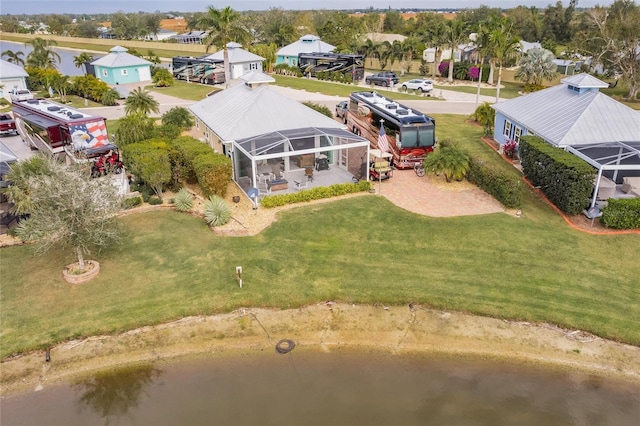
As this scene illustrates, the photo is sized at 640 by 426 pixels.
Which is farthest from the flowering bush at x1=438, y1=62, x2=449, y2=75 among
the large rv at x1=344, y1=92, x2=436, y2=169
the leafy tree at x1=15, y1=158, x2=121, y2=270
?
the leafy tree at x1=15, y1=158, x2=121, y2=270

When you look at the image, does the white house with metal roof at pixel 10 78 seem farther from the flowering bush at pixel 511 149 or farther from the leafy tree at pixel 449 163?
the flowering bush at pixel 511 149

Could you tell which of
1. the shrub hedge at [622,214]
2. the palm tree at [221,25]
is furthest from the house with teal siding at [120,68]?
the shrub hedge at [622,214]

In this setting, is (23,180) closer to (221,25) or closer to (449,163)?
(449,163)

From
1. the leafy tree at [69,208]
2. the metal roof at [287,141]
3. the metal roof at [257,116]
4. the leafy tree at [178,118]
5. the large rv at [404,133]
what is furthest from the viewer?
the leafy tree at [178,118]

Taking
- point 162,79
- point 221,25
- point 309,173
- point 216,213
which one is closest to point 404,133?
point 309,173

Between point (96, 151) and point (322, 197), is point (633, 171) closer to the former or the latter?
point (322, 197)

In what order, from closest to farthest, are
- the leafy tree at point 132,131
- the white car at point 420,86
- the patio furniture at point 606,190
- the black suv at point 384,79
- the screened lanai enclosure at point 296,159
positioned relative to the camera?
the patio furniture at point 606,190 → the screened lanai enclosure at point 296,159 → the leafy tree at point 132,131 → the white car at point 420,86 → the black suv at point 384,79
